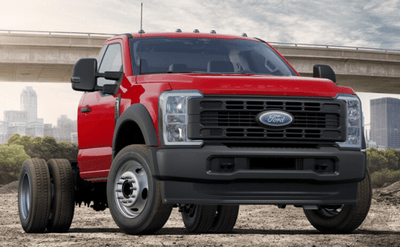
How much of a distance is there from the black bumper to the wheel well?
0.98 meters

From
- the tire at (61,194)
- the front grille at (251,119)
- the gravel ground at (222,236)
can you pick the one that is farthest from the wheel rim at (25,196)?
the front grille at (251,119)

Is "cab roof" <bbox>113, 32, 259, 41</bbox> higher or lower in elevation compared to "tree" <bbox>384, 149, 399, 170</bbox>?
higher

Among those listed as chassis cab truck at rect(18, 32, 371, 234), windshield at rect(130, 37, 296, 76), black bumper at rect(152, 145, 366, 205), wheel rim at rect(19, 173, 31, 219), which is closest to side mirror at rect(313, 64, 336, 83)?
windshield at rect(130, 37, 296, 76)

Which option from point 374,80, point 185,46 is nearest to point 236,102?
point 185,46

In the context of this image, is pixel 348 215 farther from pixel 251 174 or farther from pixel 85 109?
pixel 85 109

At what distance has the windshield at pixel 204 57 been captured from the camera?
7.19 meters

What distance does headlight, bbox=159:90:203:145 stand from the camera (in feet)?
19.4

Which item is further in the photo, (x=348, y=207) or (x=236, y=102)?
(x=348, y=207)

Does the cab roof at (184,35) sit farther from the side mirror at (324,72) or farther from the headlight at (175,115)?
the headlight at (175,115)

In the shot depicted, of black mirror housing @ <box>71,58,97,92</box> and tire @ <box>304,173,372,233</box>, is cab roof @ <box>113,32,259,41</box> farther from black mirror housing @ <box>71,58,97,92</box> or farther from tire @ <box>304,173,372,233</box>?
tire @ <box>304,173,372,233</box>

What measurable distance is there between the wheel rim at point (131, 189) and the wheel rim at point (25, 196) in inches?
113

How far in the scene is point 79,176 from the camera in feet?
28.3

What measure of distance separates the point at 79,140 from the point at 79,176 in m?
0.59

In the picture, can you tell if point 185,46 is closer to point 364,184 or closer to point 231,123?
point 231,123
